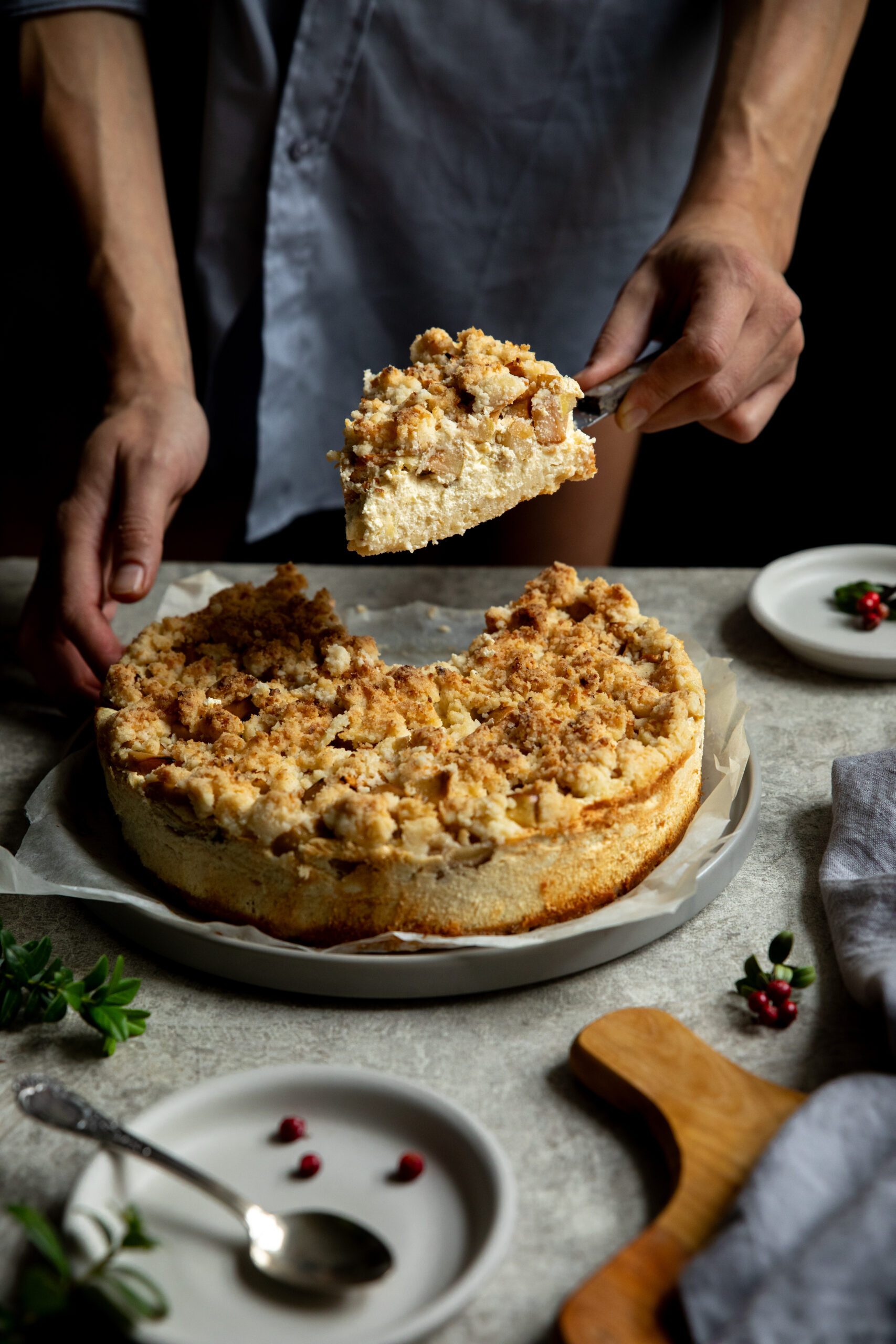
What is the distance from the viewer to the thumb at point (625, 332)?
192cm

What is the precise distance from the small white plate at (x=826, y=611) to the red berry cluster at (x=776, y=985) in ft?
2.62

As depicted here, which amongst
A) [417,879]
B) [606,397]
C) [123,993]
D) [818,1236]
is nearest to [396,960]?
[417,879]

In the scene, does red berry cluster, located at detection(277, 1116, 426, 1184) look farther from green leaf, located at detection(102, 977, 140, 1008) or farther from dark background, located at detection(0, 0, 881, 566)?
dark background, located at detection(0, 0, 881, 566)

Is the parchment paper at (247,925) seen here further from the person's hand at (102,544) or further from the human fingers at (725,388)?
the human fingers at (725,388)

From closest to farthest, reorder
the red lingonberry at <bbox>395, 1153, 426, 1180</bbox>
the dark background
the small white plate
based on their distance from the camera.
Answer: the red lingonberry at <bbox>395, 1153, 426, 1180</bbox>, the small white plate, the dark background

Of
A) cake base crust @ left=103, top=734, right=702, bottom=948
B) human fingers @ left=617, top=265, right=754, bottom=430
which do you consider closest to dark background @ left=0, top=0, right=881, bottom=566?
human fingers @ left=617, top=265, right=754, bottom=430

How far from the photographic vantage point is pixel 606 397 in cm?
183

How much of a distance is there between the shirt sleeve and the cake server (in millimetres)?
1291

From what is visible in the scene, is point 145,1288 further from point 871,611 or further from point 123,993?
point 871,611

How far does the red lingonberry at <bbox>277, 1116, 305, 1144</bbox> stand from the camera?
3.99ft

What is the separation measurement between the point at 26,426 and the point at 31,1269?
236 centimetres

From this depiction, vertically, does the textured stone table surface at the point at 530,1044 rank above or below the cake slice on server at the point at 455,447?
below

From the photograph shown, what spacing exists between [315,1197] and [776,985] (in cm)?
57

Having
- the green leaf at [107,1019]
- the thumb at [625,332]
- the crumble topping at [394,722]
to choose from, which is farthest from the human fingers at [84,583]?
the thumb at [625,332]
